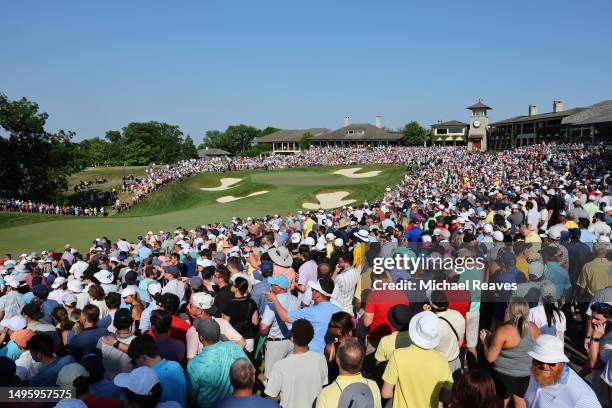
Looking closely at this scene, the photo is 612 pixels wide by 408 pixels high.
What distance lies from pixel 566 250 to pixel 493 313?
231 centimetres

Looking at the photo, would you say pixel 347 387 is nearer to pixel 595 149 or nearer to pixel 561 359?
pixel 561 359

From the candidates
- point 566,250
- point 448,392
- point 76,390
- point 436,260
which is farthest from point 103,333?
point 566,250

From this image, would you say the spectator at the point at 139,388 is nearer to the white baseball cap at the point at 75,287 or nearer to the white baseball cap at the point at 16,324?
the white baseball cap at the point at 16,324

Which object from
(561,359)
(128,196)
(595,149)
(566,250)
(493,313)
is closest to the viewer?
(561,359)

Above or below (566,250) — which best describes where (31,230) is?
below

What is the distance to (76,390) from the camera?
415cm

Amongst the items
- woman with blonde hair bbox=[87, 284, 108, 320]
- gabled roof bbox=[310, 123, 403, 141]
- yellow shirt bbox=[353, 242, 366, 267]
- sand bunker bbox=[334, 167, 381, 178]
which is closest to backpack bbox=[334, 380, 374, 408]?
woman with blonde hair bbox=[87, 284, 108, 320]

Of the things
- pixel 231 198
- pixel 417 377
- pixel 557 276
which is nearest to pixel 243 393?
pixel 417 377

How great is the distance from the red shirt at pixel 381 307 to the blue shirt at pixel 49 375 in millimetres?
3685

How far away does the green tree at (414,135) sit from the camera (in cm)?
9788

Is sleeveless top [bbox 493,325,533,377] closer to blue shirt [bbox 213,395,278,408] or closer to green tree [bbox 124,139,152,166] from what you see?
blue shirt [bbox 213,395,278,408]

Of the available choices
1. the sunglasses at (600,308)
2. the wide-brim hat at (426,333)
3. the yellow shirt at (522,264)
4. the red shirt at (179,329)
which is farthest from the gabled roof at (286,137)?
the wide-brim hat at (426,333)

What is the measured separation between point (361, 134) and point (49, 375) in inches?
3837

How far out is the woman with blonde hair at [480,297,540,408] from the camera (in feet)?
16.9
